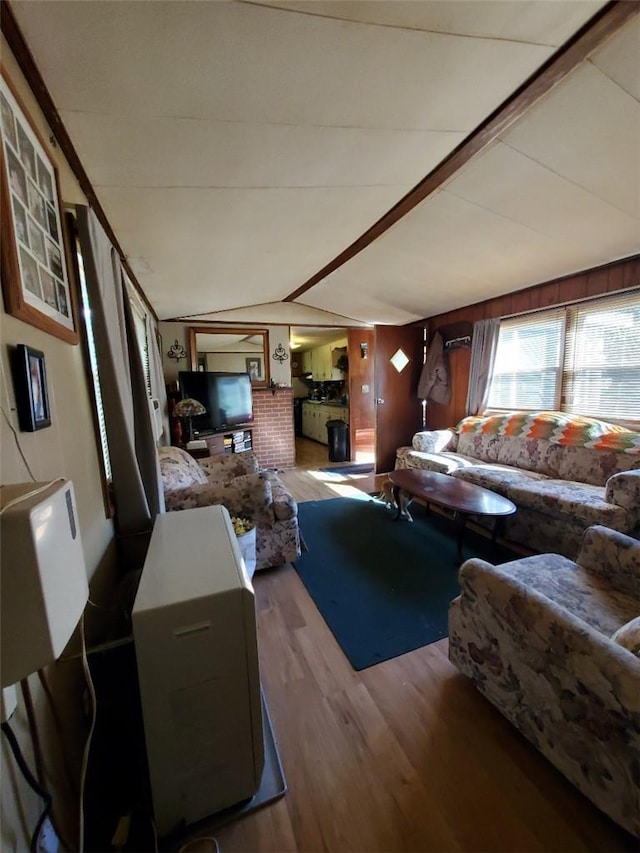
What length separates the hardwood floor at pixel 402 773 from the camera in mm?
969

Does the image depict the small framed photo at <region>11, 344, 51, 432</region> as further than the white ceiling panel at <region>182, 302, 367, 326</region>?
No

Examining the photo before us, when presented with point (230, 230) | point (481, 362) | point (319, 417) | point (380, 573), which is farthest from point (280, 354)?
point (380, 573)

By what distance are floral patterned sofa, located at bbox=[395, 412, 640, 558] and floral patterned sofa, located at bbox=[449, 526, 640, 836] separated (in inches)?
32.5

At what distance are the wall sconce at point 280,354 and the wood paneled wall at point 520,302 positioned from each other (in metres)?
2.15

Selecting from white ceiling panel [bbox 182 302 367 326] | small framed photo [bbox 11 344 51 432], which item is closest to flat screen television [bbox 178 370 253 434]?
white ceiling panel [bbox 182 302 367 326]

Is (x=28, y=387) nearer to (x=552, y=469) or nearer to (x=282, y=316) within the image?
(x=552, y=469)

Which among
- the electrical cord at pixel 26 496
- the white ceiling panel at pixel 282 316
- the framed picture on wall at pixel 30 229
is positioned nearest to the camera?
the electrical cord at pixel 26 496

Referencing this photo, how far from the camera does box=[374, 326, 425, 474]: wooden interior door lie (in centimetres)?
473

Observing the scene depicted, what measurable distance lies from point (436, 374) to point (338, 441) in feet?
5.84

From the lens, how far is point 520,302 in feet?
11.3

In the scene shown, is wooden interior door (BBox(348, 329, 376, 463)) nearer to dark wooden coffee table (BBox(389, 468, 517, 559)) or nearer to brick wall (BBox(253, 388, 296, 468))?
brick wall (BBox(253, 388, 296, 468))

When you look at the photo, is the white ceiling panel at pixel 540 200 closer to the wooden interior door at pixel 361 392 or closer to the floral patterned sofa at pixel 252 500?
the floral patterned sofa at pixel 252 500

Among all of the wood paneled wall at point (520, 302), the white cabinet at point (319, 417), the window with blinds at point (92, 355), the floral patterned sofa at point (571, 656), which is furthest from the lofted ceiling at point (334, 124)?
the white cabinet at point (319, 417)

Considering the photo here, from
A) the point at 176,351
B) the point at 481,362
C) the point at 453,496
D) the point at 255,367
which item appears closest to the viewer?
the point at 453,496
